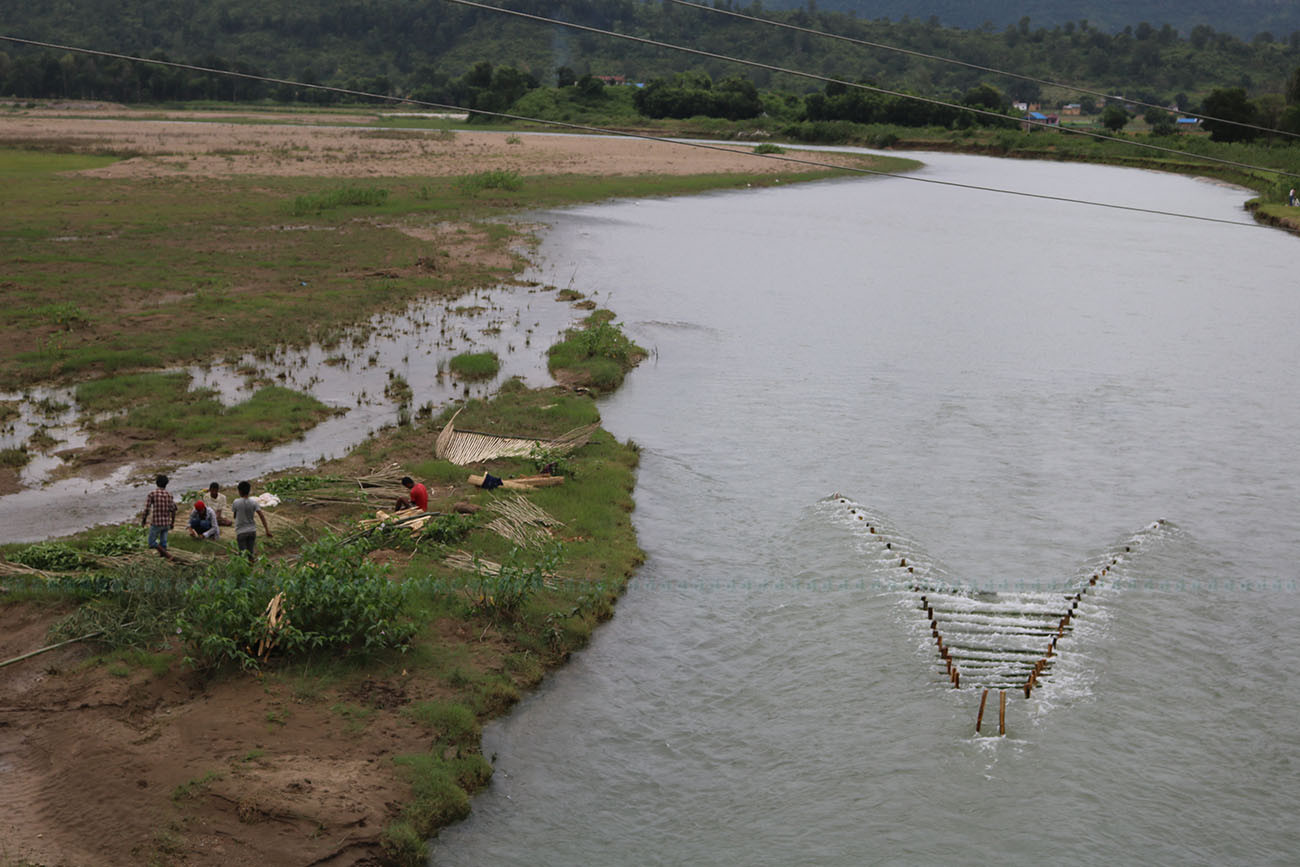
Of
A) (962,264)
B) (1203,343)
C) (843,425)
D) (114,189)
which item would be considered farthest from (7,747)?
(114,189)

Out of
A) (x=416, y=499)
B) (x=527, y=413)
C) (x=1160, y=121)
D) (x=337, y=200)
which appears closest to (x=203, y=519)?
(x=416, y=499)

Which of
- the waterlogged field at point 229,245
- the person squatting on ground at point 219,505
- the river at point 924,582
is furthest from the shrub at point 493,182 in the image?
the person squatting on ground at point 219,505

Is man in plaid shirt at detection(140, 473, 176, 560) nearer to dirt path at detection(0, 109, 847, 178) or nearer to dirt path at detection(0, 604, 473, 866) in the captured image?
dirt path at detection(0, 604, 473, 866)

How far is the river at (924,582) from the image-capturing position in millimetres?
11430

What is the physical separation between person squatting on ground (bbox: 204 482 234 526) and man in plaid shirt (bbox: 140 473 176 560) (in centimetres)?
93

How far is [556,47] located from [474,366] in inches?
5905

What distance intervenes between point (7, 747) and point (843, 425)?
16.4 meters

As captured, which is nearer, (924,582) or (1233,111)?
(924,582)

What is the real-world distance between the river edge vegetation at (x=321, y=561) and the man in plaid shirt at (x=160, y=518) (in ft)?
0.73

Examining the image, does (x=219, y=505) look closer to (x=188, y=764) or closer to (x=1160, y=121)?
(x=188, y=764)

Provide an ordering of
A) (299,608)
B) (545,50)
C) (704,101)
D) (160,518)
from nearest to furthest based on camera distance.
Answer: (299,608) < (160,518) < (704,101) < (545,50)

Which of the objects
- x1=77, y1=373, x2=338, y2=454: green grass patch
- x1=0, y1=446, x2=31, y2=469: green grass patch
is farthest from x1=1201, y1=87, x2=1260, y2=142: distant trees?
x1=0, y1=446, x2=31, y2=469: green grass patch

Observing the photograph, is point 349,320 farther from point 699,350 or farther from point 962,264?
point 962,264

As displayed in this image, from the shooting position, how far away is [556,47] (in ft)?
545
